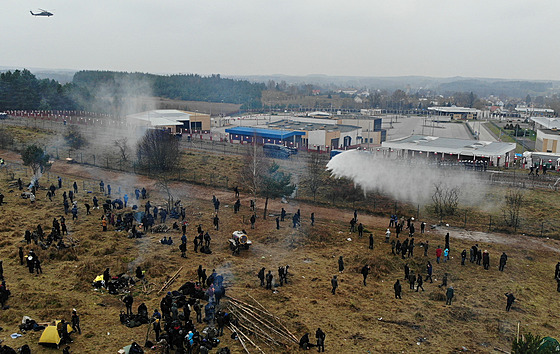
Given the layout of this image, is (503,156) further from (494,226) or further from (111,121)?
(111,121)

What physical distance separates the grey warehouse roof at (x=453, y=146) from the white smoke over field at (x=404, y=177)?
7.87 metres

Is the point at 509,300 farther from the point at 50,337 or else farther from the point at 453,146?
the point at 453,146

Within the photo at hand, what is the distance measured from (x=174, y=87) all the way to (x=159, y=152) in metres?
102

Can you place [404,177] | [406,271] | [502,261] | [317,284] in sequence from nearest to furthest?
1. [317,284]
2. [406,271]
3. [502,261]
4. [404,177]

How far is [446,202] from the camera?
3189 centimetres

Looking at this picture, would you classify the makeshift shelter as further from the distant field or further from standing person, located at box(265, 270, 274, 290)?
the distant field

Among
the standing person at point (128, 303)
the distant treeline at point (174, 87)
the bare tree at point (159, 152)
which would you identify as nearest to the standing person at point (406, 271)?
the standing person at point (128, 303)

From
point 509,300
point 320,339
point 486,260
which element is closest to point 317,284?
point 320,339

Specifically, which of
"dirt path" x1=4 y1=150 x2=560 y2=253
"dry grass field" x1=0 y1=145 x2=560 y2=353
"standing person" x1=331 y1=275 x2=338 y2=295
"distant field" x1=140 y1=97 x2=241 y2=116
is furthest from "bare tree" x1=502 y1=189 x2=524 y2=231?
"distant field" x1=140 y1=97 x2=241 y2=116

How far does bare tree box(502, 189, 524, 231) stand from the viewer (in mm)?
28422

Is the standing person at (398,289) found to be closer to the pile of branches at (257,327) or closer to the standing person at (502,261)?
the pile of branches at (257,327)

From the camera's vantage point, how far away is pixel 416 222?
2920cm

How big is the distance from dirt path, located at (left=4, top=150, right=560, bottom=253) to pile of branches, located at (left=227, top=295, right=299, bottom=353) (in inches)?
477

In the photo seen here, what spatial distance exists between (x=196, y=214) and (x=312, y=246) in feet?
29.2
